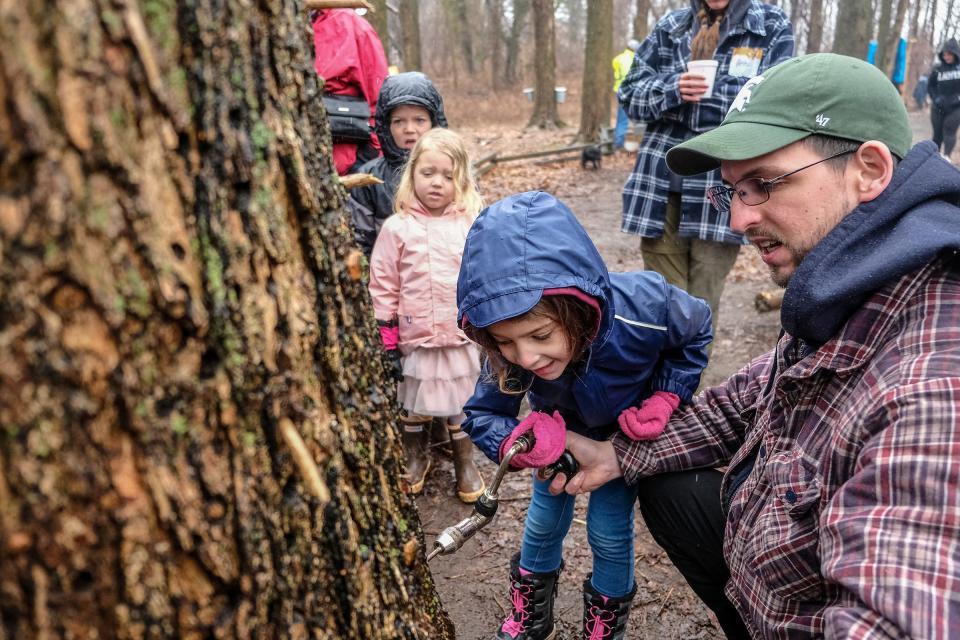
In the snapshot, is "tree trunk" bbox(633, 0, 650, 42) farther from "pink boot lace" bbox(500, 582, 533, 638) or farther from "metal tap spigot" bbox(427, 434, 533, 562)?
"metal tap spigot" bbox(427, 434, 533, 562)

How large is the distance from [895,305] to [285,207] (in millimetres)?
1241

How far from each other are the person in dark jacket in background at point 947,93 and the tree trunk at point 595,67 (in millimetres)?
5811

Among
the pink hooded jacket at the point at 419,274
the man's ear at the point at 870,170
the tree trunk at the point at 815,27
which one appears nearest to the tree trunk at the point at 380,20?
the pink hooded jacket at the point at 419,274

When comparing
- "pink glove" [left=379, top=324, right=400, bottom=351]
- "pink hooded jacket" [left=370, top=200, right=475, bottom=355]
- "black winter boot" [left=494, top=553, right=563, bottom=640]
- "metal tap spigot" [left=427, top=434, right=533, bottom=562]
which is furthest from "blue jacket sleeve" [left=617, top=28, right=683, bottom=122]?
"black winter boot" [left=494, top=553, right=563, bottom=640]

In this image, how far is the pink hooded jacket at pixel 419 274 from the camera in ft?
10.3

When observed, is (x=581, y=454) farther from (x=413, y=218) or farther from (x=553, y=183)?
(x=553, y=183)

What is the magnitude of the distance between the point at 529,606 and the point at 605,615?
280mm

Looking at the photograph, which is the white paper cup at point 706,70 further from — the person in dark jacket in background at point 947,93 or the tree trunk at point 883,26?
the tree trunk at point 883,26

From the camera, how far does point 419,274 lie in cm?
316

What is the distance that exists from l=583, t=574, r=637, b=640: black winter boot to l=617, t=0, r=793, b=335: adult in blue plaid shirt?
185 cm

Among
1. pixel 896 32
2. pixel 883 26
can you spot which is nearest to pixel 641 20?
pixel 883 26

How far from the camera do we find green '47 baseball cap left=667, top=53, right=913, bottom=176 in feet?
5.23

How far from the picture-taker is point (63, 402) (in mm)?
Result: 756

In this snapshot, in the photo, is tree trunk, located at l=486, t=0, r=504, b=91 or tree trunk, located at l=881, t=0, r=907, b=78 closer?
tree trunk, located at l=486, t=0, r=504, b=91
